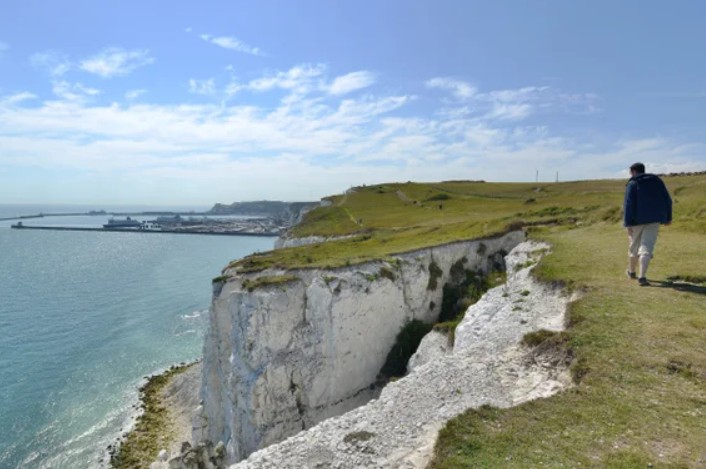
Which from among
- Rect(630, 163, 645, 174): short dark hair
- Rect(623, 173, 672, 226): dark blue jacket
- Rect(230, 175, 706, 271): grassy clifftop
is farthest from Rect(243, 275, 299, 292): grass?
Rect(630, 163, 645, 174): short dark hair

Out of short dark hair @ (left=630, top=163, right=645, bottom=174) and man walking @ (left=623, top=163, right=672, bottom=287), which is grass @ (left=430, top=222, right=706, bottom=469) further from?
short dark hair @ (left=630, top=163, right=645, bottom=174)

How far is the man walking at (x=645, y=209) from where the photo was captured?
41.2 feet

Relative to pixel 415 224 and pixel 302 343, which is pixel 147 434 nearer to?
pixel 302 343

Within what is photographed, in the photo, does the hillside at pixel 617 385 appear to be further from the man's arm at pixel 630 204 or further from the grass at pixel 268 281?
the grass at pixel 268 281

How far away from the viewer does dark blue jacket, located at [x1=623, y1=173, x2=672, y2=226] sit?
1254 centimetres

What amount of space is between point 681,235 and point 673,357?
50.3 feet

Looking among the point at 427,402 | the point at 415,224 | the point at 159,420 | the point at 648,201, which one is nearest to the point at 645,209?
the point at 648,201

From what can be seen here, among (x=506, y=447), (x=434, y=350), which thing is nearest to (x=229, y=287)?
(x=434, y=350)

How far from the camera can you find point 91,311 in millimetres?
58594

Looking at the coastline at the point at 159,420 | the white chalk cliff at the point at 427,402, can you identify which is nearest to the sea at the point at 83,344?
the coastline at the point at 159,420

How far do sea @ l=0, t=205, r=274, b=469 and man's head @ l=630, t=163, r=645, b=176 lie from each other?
3442 centimetres

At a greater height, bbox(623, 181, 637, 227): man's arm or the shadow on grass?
bbox(623, 181, 637, 227): man's arm

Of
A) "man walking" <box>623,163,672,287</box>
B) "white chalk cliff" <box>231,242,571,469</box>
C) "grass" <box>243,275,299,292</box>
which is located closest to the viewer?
"white chalk cliff" <box>231,242,571,469</box>

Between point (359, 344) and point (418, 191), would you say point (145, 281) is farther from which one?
point (359, 344)
